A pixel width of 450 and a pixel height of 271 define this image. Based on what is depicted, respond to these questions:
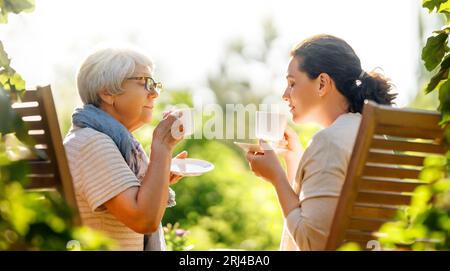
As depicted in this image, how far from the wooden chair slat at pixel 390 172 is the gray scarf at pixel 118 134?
113cm

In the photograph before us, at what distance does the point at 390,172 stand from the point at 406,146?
10cm

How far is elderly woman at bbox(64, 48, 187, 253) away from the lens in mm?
3281

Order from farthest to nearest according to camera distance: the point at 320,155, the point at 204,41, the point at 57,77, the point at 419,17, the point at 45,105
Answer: the point at 204,41 < the point at 57,77 < the point at 419,17 < the point at 320,155 < the point at 45,105

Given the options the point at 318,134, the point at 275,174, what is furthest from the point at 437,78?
the point at 275,174

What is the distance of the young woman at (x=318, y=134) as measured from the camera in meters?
3.27

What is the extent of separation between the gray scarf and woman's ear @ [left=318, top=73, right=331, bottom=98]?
82 cm

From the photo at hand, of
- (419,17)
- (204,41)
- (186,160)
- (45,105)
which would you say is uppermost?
(45,105)

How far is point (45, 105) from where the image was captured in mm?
2852

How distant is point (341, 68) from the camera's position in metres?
3.80

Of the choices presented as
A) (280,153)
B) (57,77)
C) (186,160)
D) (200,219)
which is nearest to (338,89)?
(280,153)

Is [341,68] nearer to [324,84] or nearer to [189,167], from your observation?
[324,84]

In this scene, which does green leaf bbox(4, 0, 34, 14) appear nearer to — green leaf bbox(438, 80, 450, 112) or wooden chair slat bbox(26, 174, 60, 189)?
wooden chair slat bbox(26, 174, 60, 189)
